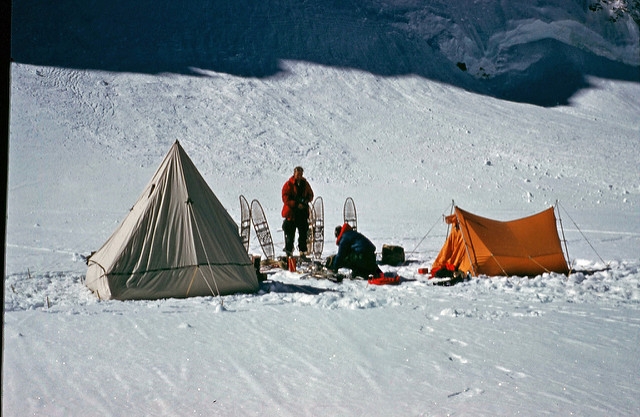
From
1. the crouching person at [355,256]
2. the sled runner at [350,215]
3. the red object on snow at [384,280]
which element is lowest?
the red object on snow at [384,280]

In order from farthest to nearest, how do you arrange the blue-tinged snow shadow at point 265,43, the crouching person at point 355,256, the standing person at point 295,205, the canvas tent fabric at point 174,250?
the blue-tinged snow shadow at point 265,43 < the standing person at point 295,205 < the crouching person at point 355,256 < the canvas tent fabric at point 174,250

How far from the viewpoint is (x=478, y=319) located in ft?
19.8

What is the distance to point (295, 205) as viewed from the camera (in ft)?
31.1

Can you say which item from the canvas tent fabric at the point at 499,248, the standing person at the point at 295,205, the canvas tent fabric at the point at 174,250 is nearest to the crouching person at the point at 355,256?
the canvas tent fabric at the point at 499,248

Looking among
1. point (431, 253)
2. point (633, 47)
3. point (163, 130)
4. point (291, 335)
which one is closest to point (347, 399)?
point (291, 335)

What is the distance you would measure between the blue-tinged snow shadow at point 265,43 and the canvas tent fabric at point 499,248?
21.6 m

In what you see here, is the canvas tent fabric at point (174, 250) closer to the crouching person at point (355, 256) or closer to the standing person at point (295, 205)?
the crouching person at point (355, 256)

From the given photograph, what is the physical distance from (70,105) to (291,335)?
836 inches

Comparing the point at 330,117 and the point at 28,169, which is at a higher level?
the point at 330,117

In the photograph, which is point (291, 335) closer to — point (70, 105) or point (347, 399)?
point (347, 399)

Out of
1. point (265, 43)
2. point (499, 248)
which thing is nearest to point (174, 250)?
point (499, 248)

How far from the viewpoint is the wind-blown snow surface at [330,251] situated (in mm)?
4156

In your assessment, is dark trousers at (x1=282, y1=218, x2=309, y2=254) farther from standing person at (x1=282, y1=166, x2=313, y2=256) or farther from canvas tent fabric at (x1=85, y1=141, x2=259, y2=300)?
canvas tent fabric at (x1=85, y1=141, x2=259, y2=300)

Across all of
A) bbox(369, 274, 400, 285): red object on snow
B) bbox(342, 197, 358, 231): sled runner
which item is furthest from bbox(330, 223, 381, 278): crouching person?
bbox(342, 197, 358, 231): sled runner
